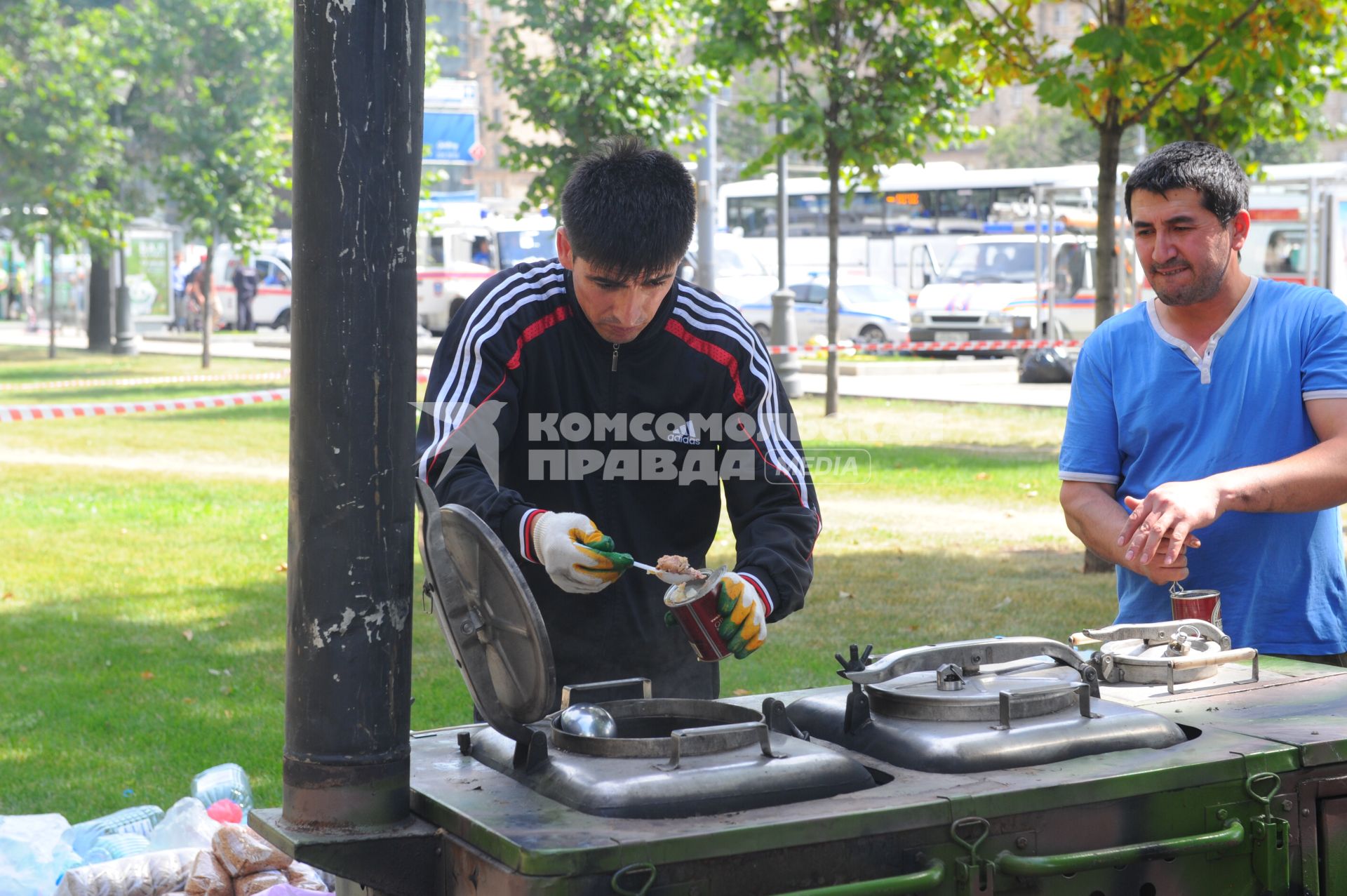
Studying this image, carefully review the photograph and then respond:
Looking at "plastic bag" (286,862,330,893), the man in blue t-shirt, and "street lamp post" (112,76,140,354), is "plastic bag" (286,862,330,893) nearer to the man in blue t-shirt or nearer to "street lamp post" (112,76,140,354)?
the man in blue t-shirt

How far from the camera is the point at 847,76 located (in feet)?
45.9

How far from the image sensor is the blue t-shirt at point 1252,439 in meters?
3.06

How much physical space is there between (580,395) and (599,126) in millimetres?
12847

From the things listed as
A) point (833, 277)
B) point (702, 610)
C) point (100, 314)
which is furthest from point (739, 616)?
point (100, 314)

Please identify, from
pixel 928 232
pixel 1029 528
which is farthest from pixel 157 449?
pixel 928 232

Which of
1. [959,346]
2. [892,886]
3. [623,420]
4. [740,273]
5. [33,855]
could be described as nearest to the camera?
[892,886]

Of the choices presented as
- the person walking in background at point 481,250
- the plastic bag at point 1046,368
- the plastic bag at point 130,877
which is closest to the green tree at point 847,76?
the plastic bag at point 1046,368

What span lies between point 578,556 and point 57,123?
23.0 m

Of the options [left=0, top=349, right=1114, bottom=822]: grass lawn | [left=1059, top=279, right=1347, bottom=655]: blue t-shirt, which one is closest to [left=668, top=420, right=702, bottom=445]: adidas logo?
[left=1059, top=279, right=1347, bottom=655]: blue t-shirt

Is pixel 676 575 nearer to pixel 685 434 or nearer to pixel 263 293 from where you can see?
pixel 685 434

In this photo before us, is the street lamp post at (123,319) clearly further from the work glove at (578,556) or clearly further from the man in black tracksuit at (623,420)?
the work glove at (578,556)

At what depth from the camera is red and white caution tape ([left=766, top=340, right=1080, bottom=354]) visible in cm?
2100

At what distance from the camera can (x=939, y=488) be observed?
11.3 meters

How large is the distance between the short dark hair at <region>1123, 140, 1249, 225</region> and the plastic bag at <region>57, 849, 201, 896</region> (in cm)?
281
